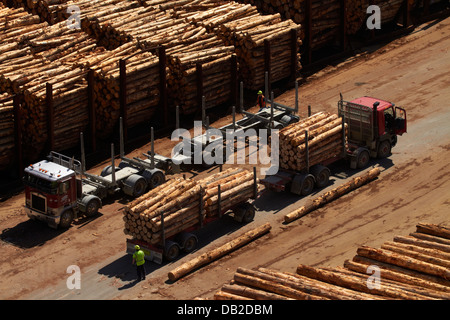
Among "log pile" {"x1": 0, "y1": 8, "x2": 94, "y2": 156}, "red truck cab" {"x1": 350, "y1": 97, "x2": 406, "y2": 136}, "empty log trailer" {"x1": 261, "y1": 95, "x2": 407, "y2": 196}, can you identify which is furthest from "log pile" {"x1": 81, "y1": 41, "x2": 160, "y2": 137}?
"red truck cab" {"x1": 350, "y1": 97, "x2": 406, "y2": 136}

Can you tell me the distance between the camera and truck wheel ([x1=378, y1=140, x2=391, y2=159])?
42156 millimetres

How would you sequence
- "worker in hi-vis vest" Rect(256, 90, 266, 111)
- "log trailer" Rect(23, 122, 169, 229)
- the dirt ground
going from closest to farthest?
the dirt ground, "log trailer" Rect(23, 122, 169, 229), "worker in hi-vis vest" Rect(256, 90, 266, 111)

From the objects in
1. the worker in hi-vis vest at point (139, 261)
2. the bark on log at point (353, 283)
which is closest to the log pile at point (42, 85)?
the worker in hi-vis vest at point (139, 261)

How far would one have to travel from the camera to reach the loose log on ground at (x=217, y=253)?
112 feet

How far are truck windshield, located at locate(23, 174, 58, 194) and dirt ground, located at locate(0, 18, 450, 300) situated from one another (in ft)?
5.64

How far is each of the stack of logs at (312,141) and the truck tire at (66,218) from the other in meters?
8.48

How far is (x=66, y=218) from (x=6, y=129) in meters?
5.68

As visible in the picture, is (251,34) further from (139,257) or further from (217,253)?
(139,257)

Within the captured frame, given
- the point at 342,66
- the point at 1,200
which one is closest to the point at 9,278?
the point at 1,200

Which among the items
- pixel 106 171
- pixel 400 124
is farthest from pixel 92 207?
pixel 400 124

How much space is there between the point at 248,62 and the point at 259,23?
83.9 inches

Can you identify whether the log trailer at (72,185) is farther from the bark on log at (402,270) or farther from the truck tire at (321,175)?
the bark on log at (402,270)

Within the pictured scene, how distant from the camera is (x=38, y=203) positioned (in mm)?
37969

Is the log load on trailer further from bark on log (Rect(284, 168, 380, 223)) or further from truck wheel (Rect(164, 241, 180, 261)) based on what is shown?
bark on log (Rect(284, 168, 380, 223))
